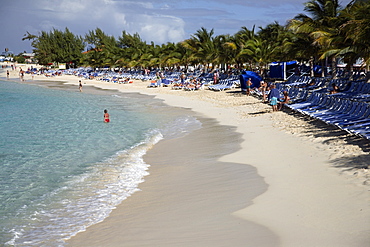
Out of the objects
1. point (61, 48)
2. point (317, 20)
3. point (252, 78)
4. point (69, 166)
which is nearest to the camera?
point (69, 166)

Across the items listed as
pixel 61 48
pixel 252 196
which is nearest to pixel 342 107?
pixel 252 196

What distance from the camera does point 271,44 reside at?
3556 centimetres

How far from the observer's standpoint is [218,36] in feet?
138

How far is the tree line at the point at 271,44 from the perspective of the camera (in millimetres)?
18812

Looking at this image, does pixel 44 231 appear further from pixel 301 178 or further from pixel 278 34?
pixel 278 34

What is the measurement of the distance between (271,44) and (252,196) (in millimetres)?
29773

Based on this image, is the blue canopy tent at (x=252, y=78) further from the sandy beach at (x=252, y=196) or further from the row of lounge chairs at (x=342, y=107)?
the sandy beach at (x=252, y=196)

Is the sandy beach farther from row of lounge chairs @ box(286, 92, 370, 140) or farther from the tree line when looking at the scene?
the tree line

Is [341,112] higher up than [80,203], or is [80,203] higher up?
[341,112]

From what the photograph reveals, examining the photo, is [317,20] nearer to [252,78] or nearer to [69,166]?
[252,78]

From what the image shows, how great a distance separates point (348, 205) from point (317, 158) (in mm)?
3354

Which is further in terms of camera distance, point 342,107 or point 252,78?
point 252,78

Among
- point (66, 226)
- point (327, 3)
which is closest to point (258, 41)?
point (327, 3)

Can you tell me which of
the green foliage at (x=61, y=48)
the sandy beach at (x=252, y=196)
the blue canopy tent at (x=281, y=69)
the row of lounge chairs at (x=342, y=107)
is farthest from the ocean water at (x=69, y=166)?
the green foliage at (x=61, y=48)
